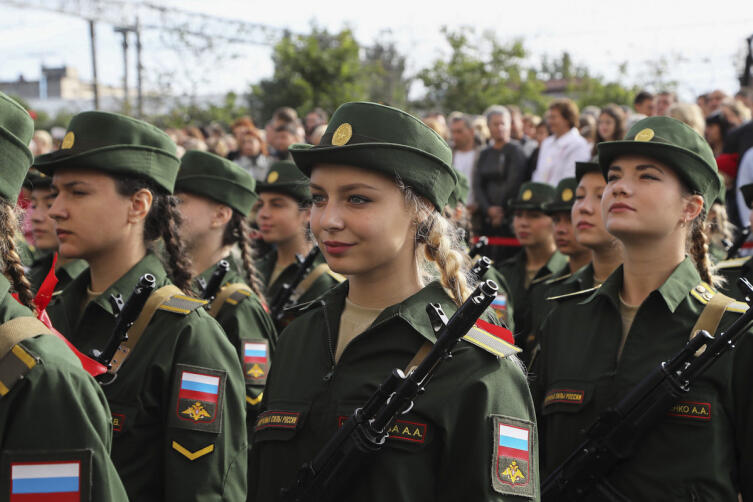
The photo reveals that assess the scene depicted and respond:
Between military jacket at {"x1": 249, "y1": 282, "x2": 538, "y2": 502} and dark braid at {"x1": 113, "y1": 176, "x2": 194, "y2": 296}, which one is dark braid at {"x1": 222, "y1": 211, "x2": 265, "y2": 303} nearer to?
dark braid at {"x1": 113, "y1": 176, "x2": 194, "y2": 296}

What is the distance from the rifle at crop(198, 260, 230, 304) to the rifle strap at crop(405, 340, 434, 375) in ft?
7.07

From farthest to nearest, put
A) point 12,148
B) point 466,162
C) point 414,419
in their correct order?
point 466,162 → point 414,419 → point 12,148

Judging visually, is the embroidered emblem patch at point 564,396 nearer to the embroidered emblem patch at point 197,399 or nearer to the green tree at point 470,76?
the embroidered emblem patch at point 197,399

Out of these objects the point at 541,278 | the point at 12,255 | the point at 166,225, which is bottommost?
the point at 12,255

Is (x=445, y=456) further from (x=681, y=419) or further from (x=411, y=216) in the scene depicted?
(x=681, y=419)

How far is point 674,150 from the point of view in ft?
13.4

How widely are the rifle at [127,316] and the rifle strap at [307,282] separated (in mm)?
2949

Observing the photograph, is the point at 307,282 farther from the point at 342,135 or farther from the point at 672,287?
the point at 342,135

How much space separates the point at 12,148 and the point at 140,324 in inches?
54.0

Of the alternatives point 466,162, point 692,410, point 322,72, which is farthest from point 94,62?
point 692,410

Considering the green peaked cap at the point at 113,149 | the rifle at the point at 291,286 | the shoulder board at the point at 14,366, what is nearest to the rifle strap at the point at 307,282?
the rifle at the point at 291,286

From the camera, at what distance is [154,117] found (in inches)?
884

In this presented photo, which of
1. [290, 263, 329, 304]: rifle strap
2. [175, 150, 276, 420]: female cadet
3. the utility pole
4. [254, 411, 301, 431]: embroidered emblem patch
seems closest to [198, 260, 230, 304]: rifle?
[175, 150, 276, 420]: female cadet

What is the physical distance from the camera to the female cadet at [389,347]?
2.80 meters
